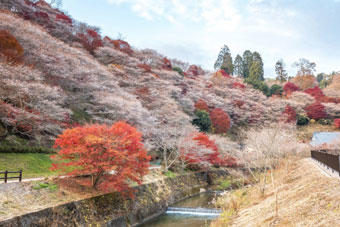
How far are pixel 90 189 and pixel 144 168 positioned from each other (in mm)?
3543

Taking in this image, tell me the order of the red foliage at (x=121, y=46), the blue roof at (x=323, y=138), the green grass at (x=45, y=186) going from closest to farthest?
the green grass at (x=45, y=186), the blue roof at (x=323, y=138), the red foliage at (x=121, y=46)

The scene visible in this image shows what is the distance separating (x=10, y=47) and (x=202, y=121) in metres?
26.4

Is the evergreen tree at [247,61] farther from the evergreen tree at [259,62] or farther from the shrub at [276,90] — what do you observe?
the shrub at [276,90]

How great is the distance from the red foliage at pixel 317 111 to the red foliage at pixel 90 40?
137 ft

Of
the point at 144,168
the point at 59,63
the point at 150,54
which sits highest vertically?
the point at 150,54

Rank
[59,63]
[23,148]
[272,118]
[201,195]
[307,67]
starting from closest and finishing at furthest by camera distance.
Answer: [23,148]
[59,63]
[201,195]
[272,118]
[307,67]

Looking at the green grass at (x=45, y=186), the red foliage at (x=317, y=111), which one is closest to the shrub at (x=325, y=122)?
the red foliage at (x=317, y=111)

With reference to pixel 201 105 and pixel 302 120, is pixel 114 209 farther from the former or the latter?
pixel 302 120

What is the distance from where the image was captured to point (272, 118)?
45.2 m

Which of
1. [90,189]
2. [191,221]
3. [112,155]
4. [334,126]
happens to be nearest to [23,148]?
[90,189]

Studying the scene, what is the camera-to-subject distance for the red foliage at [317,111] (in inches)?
1872

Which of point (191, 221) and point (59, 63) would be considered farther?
point (59, 63)

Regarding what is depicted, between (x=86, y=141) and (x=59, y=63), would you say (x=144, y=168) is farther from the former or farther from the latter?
(x=59, y=63)

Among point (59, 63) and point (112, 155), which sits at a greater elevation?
point (59, 63)
